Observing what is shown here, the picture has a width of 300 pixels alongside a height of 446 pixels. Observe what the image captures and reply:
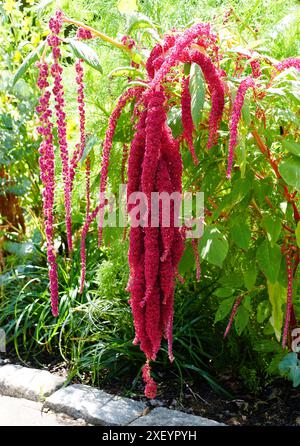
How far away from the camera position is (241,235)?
7.33 ft

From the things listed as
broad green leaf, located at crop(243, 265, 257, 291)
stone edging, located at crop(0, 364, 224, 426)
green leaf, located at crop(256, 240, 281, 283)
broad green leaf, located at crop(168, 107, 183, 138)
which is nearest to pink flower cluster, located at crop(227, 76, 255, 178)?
broad green leaf, located at crop(168, 107, 183, 138)

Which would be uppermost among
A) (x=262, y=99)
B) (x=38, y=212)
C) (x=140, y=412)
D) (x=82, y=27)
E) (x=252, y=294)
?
(x=82, y=27)

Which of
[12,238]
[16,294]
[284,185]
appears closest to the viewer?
[284,185]

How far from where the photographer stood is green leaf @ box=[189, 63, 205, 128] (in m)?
1.72

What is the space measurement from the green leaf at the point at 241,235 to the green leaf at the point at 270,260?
90 millimetres

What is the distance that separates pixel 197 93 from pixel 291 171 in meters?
0.41

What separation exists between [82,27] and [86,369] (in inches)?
69.5

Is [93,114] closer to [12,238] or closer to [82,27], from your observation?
[82,27]

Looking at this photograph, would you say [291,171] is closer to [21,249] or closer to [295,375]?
[295,375]

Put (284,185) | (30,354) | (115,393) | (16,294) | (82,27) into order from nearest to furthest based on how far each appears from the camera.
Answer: (82,27)
(284,185)
(115,393)
(30,354)
(16,294)

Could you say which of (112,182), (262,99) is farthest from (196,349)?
(262,99)

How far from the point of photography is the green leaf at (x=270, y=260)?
225 cm

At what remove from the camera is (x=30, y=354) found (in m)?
3.59

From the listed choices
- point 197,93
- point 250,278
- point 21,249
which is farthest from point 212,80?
point 21,249
